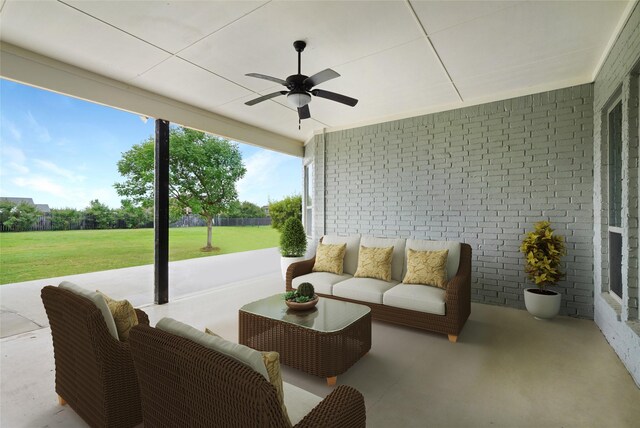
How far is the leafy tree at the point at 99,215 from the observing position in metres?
4.94

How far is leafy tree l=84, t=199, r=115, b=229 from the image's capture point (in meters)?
4.94

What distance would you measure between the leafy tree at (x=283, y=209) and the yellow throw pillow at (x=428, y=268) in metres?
4.48

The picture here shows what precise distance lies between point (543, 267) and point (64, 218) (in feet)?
22.0

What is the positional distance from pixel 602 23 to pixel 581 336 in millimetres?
2954

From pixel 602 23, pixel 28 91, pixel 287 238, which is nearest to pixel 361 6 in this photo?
pixel 602 23

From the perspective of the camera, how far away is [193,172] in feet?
21.2

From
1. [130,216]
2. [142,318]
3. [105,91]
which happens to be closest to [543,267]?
[142,318]

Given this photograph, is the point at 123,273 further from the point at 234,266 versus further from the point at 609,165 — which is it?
the point at 609,165

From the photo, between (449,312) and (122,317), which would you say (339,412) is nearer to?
(122,317)

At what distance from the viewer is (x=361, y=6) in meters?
2.27

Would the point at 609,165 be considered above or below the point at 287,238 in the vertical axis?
above

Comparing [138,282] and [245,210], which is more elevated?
[245,210]

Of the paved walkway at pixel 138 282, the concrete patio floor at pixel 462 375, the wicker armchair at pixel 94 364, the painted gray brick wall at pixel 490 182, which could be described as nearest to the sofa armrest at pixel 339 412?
the concrete patio floor at pixel 462 375

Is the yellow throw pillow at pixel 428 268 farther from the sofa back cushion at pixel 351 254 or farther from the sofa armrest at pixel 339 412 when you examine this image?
the sofa armrest at pixel 339 412
